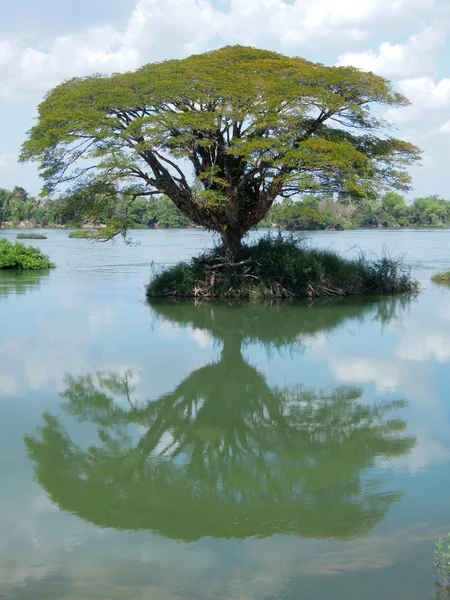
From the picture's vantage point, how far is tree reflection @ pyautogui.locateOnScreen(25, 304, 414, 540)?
4.98 m

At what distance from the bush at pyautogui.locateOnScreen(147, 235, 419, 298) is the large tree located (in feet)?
Result: 2.12

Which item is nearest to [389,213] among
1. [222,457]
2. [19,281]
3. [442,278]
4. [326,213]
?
[326,213]

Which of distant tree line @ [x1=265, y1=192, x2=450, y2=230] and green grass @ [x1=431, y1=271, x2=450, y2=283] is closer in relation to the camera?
green grass @ [x1=431, y1=271, x2=450, y2=283]

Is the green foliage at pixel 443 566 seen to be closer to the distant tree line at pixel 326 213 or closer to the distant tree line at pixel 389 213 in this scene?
the distant tree line at pixel 326 213

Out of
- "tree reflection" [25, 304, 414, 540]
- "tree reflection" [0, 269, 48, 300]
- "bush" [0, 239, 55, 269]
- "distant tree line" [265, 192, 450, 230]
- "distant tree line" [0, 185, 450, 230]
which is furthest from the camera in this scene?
"distant tree line" [265, 192, 450, 230]

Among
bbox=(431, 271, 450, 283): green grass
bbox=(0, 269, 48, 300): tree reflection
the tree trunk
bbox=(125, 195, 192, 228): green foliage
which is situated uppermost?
bbox=(125, 195, 192, 228): green foliage

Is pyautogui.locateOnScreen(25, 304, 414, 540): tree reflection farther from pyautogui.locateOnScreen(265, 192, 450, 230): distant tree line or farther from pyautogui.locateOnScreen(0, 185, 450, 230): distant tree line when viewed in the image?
pyautogui.locateOnScreen(265, 192, 450, 230): distant tree line

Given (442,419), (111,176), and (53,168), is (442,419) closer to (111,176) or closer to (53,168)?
A: (111,176)

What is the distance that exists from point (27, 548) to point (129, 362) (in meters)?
5.52

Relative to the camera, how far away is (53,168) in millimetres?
16266

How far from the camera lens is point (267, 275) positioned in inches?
666

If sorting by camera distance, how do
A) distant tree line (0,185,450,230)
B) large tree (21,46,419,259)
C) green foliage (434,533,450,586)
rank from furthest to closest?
distant tree line (0,185,450,230) < large tree (21,46,419,259) < green foliage (434,533,450,586)

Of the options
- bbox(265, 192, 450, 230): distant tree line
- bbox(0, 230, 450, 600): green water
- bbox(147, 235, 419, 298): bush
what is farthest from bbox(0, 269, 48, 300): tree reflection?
bbox(265, 192, 450, 230): distant tree line

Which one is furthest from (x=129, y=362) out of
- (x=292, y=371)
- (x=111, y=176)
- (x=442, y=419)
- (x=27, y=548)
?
(x=111, y=176)
